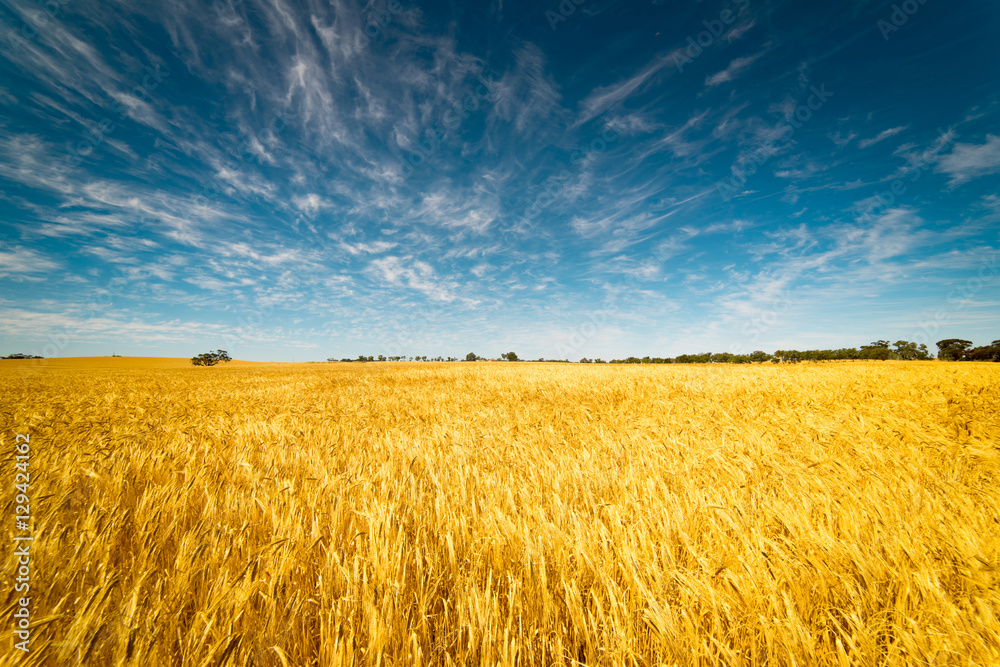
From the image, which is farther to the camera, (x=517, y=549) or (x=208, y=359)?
(x=208, y=359)

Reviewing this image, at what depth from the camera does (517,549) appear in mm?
1915

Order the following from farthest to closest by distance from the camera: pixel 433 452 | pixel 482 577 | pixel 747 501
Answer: pixel 433 452 → pixel 747 501 → pixel 482 577

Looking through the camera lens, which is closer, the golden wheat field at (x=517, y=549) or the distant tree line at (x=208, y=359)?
the golden wheat field at (x=517, y=549)

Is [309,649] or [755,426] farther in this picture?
[755,426]

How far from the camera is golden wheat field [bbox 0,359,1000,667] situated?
1293 mm

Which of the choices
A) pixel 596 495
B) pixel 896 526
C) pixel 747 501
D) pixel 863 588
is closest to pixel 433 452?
pixel 596 495

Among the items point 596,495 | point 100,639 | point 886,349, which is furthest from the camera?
point 886,349

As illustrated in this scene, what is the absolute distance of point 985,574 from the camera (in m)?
1.65

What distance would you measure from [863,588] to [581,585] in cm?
141

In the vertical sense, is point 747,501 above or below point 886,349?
below

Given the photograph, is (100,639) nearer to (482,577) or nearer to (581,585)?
(482,577)

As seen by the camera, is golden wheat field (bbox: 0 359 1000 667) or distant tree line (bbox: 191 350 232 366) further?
distant tree line (bbox: 191 350 232 366)

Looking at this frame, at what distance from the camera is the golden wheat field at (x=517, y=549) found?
1.29 m

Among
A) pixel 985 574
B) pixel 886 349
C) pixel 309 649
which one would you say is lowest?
pixel 309 649
